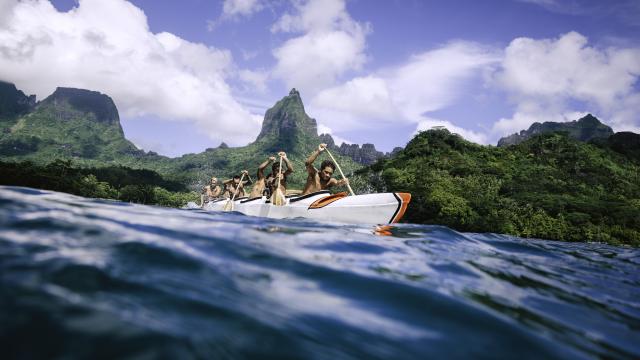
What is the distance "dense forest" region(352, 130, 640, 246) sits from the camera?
110ft

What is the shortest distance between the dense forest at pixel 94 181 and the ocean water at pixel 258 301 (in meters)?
31.1

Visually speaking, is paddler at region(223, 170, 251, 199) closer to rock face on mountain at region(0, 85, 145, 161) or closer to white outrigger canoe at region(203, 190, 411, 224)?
white outrigger canoe at region(203, 190, 411, 224)

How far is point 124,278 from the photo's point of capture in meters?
2.32

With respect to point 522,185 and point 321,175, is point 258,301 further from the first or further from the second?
point 522,185

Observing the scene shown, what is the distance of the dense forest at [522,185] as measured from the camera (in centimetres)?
3366

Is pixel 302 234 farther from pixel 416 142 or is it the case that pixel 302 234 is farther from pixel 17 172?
pixel 416 142

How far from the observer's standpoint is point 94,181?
2234 inches

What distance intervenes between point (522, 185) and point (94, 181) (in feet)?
198

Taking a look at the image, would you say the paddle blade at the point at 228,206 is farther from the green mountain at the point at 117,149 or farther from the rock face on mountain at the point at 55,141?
the rock face on mountain at the point at 55,141

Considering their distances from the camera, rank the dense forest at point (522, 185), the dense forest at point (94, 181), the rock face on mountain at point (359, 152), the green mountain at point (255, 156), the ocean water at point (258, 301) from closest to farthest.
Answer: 1. the ocean water at point (258, 301)
2. the dense forest at point (94, 181)
3. the dense forest at point (522, 185)
4. the green mountain at point (255, 156)
5. the rock face on mountain at point (359, 152)

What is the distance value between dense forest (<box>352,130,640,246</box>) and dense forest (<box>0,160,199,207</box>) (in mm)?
32975

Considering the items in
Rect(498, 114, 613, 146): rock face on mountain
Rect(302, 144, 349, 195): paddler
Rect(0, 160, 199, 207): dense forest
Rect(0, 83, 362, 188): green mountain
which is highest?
Rect(498, 114, 613, 146): rock face on mountain

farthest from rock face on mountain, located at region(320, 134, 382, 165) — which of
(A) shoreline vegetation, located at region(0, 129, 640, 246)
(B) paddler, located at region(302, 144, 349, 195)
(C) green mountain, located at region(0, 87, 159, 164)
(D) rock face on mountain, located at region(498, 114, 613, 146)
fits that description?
(B) paddler, located at region(302, 144, 349, 195)

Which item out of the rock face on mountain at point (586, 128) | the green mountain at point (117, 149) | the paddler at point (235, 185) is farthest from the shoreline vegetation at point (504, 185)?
the green mountain at point (117, 149)
